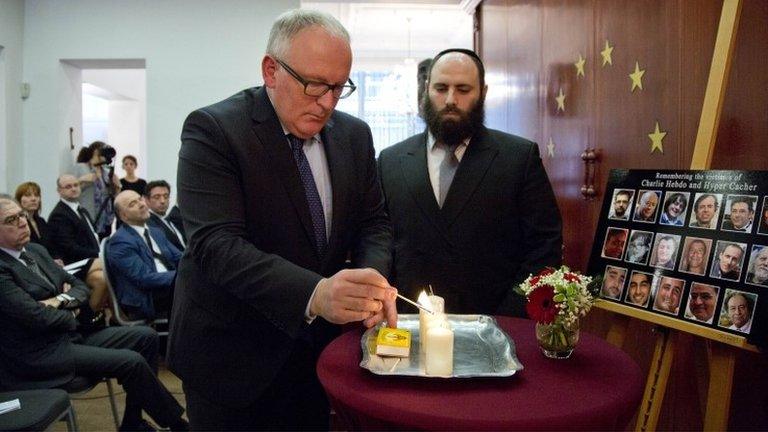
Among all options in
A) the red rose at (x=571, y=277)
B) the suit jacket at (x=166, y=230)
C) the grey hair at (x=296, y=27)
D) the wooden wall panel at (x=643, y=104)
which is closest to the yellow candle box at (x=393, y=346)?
the red rose at (x=571, y=277)

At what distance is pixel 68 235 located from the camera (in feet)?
17.0

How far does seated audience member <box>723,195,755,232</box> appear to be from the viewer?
1.68 m

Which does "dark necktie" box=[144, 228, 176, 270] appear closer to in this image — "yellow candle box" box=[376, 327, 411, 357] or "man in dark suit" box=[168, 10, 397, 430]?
"man in dark suit" box=[168, 10, 397, 430]

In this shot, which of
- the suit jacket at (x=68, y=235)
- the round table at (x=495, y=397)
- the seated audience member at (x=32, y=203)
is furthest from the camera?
the suit jacket at (x=68, y=235)

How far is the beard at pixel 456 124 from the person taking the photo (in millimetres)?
2477

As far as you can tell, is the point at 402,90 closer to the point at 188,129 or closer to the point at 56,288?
the point at 56,288

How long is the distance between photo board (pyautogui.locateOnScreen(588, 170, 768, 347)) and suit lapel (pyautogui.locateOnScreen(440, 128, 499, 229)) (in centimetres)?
49

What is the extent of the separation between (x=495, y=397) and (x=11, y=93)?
7.40 meters

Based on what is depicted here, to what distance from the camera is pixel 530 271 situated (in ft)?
7.27

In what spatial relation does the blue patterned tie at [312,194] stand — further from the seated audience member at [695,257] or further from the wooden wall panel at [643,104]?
the wooden wall panel at [643,104]

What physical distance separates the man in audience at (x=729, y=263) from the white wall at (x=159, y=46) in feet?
19.8

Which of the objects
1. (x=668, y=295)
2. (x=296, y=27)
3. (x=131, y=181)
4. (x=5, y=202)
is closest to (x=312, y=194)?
(x=296, y=27)

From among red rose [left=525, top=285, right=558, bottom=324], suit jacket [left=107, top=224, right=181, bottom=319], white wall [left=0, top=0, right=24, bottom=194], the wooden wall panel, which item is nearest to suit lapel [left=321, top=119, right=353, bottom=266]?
red rose [left=525, top=285, right=558, bottom=324]

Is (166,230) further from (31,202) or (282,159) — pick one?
(282,159)
